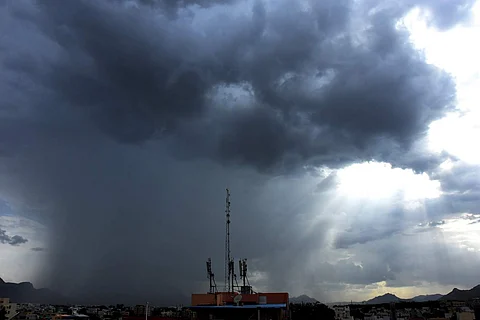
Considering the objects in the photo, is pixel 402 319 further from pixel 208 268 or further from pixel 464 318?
pixel 208 268

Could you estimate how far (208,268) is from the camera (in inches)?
3447

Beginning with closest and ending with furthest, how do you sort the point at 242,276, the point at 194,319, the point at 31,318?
the point at 194,319 → the point at 242,276 → the point at 31,318

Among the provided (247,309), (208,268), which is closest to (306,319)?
(208,268)

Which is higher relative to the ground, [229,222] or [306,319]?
[229,222]

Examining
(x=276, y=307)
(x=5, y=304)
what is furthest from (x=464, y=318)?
(x=5, y=304)

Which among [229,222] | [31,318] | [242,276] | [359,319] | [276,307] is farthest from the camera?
[359,319]

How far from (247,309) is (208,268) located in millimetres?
19555

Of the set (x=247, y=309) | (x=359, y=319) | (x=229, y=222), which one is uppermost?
(x=229, y=222)

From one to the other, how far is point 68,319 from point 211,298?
29294 millimetres

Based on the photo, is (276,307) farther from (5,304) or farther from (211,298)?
(5,304)

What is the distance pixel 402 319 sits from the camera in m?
132

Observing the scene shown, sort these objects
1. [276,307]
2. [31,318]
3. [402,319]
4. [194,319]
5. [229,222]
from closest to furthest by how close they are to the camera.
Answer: [276,307], [194,319], [229,222], [31,318], [402,319]

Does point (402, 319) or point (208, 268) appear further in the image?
Answer: point (402, 319)

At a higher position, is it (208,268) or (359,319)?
(208,268)
